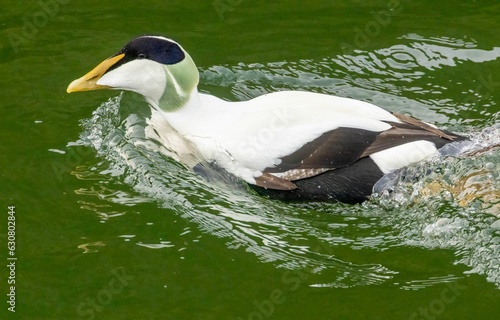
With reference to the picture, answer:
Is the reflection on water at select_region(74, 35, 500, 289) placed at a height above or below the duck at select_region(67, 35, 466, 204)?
below

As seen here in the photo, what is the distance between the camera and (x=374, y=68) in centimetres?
729

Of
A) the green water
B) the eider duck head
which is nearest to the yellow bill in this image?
the eider duck head

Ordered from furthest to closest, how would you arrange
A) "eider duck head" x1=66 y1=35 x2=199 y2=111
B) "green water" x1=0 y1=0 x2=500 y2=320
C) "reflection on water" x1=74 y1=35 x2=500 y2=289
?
"eider duck head" x1=66 y1=35 x2=199 y2=111, "reflection on water" x1=74 y1=35 x2=500 y2=289, "green water" x1=0 y1=0 x2=500 y2=320

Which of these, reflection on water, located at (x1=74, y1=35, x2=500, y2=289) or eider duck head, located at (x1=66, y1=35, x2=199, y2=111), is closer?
reflection on water, located at (x1=74, y1=35, x2=500, y2=289)

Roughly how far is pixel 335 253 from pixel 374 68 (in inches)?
88.3

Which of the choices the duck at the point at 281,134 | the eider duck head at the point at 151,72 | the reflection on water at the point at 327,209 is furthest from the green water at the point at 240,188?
the eider duck head at the point at 151,72

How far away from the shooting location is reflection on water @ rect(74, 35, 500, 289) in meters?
5.39

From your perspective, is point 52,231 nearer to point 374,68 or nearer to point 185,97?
point 185,97

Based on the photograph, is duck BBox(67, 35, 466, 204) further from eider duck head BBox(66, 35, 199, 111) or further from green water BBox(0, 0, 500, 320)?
green water BBox(0, 0, 500, 320)

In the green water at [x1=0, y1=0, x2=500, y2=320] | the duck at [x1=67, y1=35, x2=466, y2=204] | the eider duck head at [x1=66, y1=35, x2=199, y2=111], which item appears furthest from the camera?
the eider duck head at [x1=66, y1=35, x2=199, y2=111]

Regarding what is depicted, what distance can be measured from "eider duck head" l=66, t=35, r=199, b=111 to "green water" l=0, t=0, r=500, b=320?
1.46 feet

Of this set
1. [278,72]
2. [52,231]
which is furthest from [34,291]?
[278,72]

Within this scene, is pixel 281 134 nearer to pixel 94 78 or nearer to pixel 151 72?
pixel 151 72

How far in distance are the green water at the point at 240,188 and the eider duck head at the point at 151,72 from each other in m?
0.44
